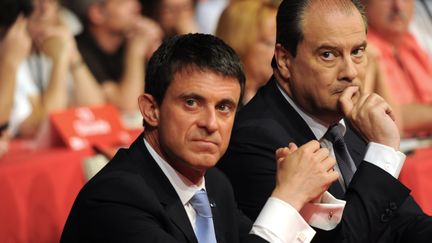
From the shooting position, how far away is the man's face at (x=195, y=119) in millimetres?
1956

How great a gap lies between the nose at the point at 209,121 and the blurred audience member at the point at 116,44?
3290 millimetres

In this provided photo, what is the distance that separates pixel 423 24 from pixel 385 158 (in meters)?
3.31

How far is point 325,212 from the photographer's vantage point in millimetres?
2051

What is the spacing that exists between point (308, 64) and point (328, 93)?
9cm

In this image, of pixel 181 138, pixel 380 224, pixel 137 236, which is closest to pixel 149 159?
pixel 181 138

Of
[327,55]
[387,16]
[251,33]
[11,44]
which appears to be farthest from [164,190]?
[387,16]

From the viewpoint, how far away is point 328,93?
2.37m

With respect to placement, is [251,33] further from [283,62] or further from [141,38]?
[283,62]

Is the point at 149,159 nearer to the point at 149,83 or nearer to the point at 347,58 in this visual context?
the point at 149,83

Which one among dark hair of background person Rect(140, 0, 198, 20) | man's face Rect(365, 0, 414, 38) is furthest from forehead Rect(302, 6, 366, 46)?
dark hair of background person Rect(140, 0, 198, 20)

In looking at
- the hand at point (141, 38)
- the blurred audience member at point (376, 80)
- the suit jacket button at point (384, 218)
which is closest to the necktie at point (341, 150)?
the suit jacket button at point (384, 218)

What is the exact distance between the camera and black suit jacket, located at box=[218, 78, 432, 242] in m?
2.13

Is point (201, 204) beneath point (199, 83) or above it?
beneath

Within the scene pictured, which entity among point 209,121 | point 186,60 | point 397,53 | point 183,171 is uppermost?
point 186,60
